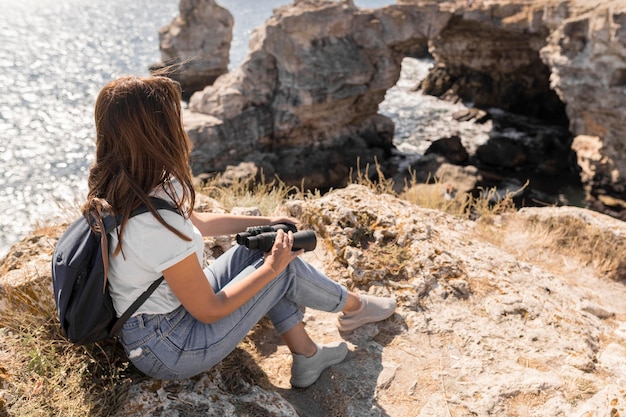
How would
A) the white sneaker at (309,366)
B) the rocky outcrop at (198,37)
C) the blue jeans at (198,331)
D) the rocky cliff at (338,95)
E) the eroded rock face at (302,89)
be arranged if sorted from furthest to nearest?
the rocky outcrop at (198,37), the eroded rock face at (302,89), the rocky cliff at (338,95), the white sneaker at (309,366), the blue jeans at (198,331)

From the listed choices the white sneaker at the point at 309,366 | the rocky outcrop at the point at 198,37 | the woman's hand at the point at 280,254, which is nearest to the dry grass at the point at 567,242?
the white sneaker at the point at 309,366

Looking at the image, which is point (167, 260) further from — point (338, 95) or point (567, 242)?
point (338, 95)

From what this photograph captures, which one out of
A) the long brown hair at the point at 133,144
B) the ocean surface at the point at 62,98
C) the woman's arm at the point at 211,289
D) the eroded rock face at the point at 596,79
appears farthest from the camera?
the ocean surface at the point at 62,98

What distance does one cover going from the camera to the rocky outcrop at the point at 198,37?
110 ft

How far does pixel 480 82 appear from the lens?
30.7 metres

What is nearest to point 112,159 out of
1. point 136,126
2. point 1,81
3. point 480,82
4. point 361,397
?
point 136,126

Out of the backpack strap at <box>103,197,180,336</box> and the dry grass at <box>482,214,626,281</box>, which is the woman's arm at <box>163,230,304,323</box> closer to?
the backpack strap at <box>103,197,180,336</box>

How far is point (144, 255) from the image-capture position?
2.24 m

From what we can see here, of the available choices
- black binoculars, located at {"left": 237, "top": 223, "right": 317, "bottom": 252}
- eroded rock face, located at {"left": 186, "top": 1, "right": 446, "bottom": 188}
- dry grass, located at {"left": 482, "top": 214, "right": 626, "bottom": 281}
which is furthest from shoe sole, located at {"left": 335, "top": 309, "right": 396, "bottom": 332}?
eroded rock face, located at {"left": 186, "top": 1, "right": 446, "bottom": 188}

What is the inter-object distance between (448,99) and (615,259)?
28137mm

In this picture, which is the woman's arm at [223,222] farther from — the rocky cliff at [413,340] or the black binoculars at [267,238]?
the rocky cliff at [413,340]

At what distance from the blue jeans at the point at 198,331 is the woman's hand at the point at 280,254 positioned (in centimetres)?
16

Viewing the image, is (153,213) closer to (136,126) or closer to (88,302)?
(136,126)

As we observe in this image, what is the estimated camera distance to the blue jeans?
2.50m
